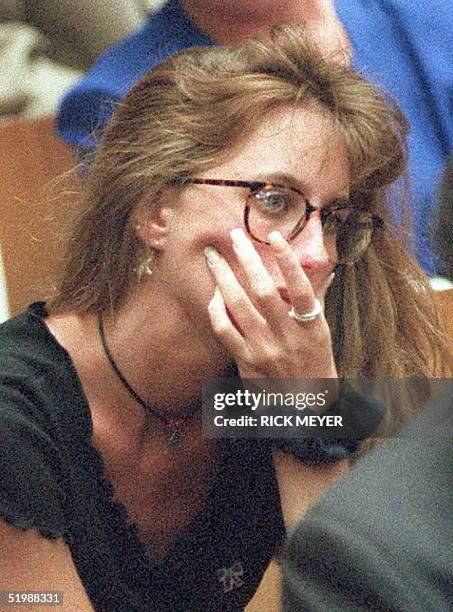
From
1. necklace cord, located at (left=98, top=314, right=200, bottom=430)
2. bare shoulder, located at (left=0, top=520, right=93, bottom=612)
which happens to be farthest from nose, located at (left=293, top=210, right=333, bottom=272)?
bare shoulder, located at (left=0, top=520, right=93, bottom=612)

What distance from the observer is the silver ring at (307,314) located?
80cm

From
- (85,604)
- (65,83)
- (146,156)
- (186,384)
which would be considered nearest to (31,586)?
(85,604)

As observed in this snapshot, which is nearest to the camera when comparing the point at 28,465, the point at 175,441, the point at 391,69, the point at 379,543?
the point at 379,543

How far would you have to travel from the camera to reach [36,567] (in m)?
0.76

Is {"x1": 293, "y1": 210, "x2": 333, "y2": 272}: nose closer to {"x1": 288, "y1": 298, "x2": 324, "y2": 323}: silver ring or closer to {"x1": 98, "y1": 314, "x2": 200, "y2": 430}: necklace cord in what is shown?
{"x1": 288, "y1": 298, "x2": 324, "y2": 323}: silver ring

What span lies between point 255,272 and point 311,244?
0.04 m

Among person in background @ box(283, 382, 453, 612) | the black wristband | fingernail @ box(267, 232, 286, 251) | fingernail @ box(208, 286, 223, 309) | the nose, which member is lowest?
the black wristband

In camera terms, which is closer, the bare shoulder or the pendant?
the bare shoulder

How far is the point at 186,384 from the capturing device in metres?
0.84

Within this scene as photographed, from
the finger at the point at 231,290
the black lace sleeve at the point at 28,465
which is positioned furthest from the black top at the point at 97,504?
the finger at the point at 231,290

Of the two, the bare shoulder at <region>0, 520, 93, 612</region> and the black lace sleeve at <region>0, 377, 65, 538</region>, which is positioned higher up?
the black lace sleeve at <region>0, 377, 65, 538</region>

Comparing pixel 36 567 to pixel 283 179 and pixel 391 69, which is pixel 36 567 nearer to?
pixel 283 179

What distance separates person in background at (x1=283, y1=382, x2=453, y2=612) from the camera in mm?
449

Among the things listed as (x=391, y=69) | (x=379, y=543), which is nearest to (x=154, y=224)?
(x=391, y=69)
